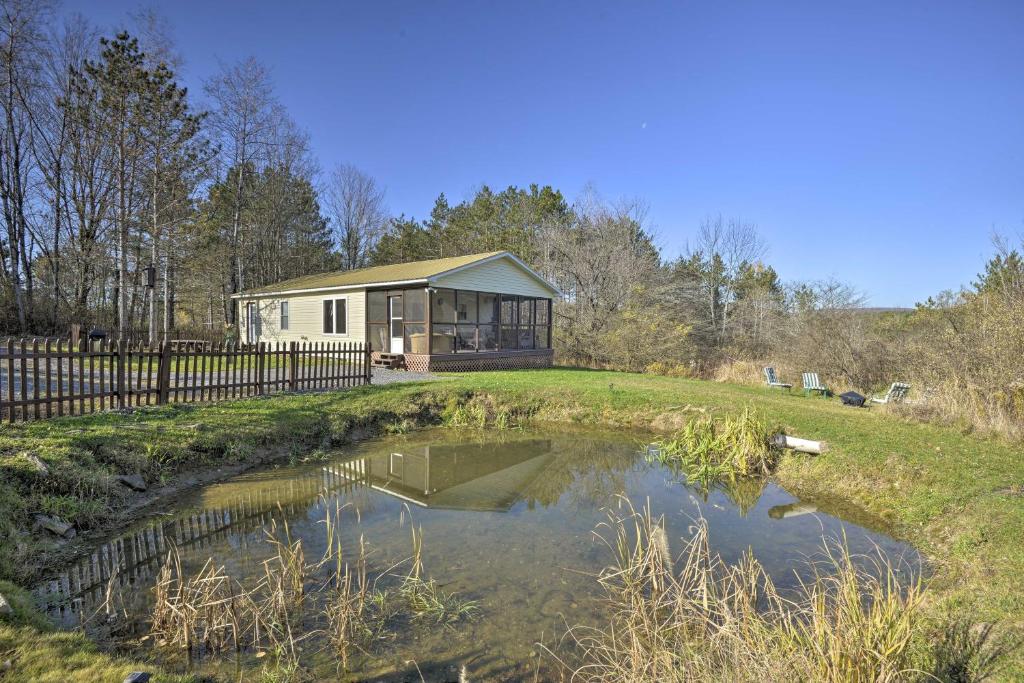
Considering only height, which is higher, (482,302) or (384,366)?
(482,302)

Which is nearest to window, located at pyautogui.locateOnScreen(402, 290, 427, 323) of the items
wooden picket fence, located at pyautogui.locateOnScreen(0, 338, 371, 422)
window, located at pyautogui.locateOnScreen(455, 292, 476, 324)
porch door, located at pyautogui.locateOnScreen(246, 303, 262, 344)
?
window, located at pyautogui.locateOnScreen(455, 292, 476, 324)

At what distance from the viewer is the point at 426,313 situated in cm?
1541

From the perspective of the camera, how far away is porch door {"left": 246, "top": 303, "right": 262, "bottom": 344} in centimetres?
2203

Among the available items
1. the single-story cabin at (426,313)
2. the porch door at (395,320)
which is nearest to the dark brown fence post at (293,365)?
the single-story cabin at (426,313)

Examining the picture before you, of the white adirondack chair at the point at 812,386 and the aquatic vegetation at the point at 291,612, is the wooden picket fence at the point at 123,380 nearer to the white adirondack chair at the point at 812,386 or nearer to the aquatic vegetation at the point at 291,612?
the aquatic vegetation at the point at 291,612

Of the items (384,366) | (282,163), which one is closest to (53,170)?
(282,163)

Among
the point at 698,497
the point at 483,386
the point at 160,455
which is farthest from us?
the point at 483,386

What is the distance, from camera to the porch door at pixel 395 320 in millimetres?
16766

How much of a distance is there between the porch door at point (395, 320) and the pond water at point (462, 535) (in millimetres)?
8145

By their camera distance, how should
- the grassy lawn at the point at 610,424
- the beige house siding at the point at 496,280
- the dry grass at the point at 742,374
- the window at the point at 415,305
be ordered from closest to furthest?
the grassy lawn at the point at 610,424 → the beige house siding at the point at 496,280 → the window at the point at 415,305 → the dry grass at the point at 742,374

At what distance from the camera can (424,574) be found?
445 cm

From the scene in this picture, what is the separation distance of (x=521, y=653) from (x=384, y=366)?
1397 centimetres

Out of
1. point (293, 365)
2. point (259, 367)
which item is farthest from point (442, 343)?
point (259, 367)

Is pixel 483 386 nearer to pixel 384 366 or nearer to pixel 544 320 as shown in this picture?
pixel 384 366
